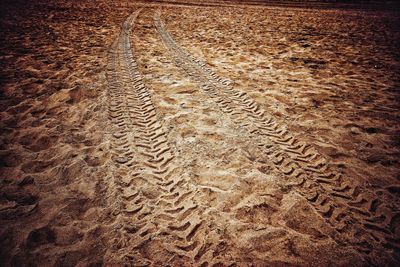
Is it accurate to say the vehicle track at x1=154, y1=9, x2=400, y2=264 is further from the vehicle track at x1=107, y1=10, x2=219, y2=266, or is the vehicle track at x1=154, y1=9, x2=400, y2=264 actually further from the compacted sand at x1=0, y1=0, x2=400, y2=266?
the vehicle track at x1=107, y1=10, x2=219, y2=266

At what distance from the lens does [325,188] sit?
2.26 m

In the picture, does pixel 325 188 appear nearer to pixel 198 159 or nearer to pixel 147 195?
pixel 198 159

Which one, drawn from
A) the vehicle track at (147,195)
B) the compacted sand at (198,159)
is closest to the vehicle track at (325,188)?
the compacted sand at (198,159)

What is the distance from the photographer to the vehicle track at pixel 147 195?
1.82 meters

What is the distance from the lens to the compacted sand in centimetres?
183

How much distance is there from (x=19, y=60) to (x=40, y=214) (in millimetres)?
5045

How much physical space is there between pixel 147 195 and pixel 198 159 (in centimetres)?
78

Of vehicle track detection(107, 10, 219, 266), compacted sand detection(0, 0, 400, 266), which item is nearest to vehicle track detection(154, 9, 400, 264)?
compacted sand detection(0, 0, 400, 266)

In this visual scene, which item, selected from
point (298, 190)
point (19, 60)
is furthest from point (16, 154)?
point (19, 60)

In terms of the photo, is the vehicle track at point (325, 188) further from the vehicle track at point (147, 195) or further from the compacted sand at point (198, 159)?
the vehicle track at point (147, 195)

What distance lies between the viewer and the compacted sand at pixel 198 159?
1.83 meters

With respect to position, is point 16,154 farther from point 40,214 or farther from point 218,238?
point 218,238

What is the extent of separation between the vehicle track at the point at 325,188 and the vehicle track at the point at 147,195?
117cm

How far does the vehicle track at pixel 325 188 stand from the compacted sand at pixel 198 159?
0.05 ft
